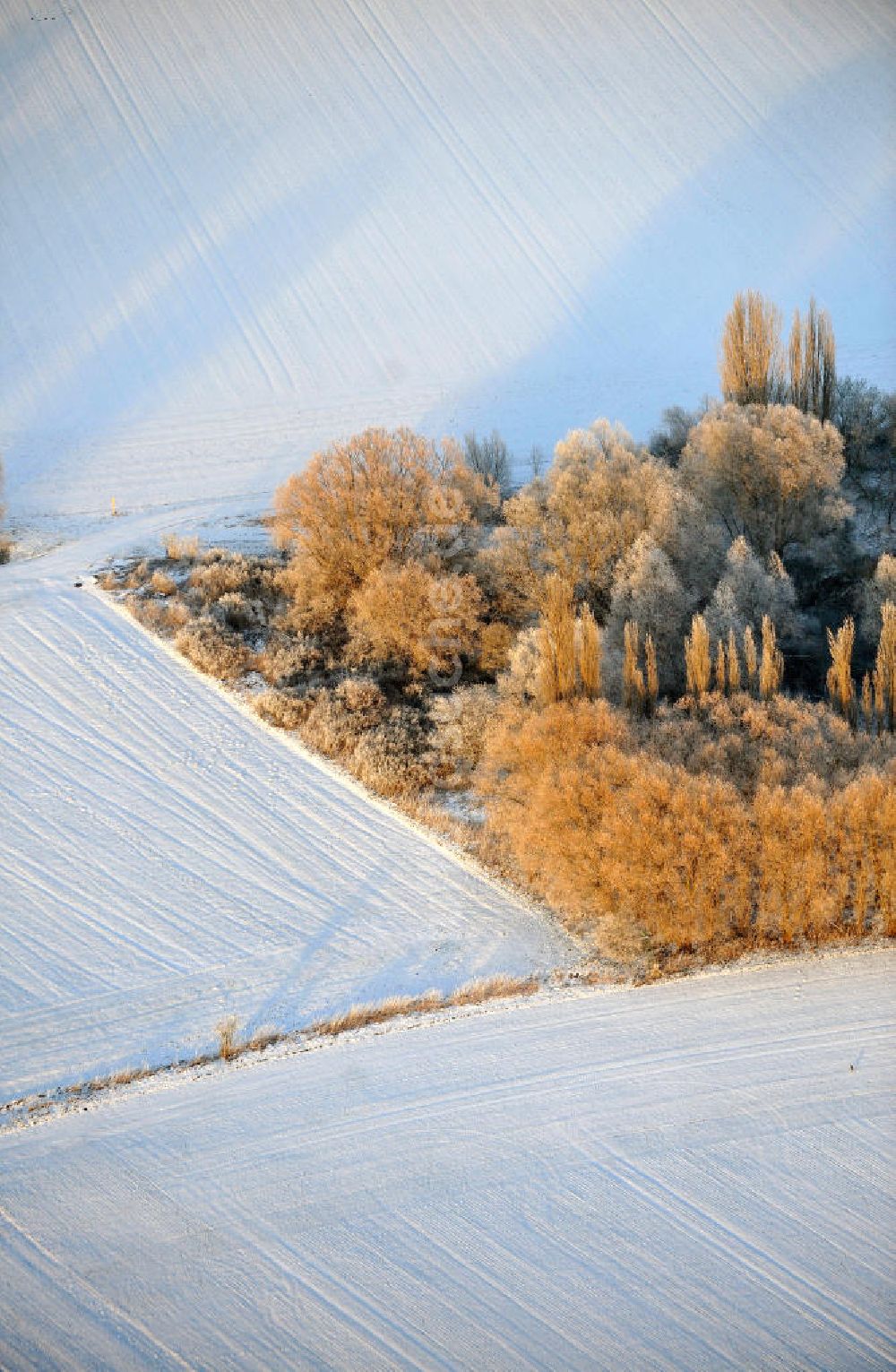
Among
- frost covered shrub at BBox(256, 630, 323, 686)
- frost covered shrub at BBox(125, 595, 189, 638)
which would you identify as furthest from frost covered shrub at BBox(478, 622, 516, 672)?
frost covered shrub at BBox(125, 595, 189, 638)

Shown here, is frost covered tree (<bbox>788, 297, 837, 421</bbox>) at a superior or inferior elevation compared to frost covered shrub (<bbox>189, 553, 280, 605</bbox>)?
superior

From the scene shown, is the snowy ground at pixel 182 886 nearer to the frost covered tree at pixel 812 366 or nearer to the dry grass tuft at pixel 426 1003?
the dry grass tuft at pixel 426 1003

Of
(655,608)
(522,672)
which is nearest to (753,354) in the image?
(655,608)

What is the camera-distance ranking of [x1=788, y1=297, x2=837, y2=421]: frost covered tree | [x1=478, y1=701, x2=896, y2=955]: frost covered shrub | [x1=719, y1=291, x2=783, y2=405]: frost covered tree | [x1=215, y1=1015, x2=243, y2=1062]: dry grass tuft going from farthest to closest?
[x1=719, y1=291, x2=783, y2=405]: frost covered tree < [x1=788, y1=297, x2=837, y2=421]: frost covered tree < [x1=478, y1=701, x2=896, y2=955]: frost covered shrub < [x1=215, y1=1015, x2=243, y2=1062]: dry grass tuft

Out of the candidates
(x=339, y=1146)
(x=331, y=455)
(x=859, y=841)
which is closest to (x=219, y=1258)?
(x=339, y=1146)

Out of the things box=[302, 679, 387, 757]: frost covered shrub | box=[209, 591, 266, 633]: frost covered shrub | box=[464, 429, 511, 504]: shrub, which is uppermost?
box=[464, 429, 511, 504]: shrub

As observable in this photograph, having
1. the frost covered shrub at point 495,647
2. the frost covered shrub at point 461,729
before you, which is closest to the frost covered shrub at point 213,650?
the frost covered shrub at point 461,729

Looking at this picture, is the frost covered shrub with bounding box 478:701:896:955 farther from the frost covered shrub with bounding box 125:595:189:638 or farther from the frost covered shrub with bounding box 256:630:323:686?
the frost covered shrub with bounding box 125:595:189:638
